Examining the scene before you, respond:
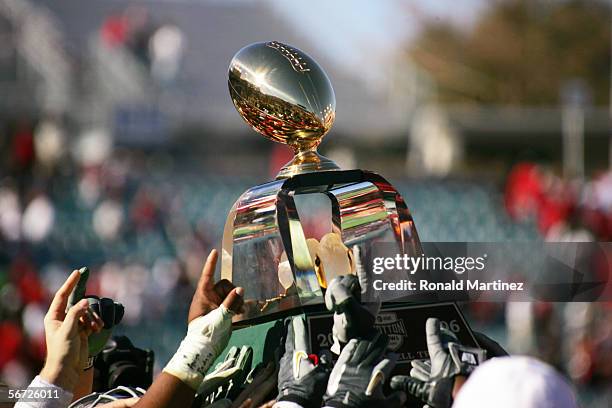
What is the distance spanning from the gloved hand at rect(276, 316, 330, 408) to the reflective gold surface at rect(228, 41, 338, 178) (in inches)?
19.5

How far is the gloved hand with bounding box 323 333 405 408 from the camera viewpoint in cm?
231

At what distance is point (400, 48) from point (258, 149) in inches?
700

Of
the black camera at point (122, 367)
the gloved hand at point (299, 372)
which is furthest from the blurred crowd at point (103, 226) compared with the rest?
the gloved hand at point (299, 372)

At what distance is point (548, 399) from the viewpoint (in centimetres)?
180

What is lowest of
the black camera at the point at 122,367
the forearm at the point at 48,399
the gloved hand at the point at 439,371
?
the black camera at the point at 122,367

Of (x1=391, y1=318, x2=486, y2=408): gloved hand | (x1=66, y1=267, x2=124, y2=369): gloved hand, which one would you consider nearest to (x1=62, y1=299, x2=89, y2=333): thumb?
(x1=66, y1=267, x2=124, y2=369): gloved hand

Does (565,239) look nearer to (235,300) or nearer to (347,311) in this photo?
(235,300)

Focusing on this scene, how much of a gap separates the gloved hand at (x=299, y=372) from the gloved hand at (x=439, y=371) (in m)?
0.15

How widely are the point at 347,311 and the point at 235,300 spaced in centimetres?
30

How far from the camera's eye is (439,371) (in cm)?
238

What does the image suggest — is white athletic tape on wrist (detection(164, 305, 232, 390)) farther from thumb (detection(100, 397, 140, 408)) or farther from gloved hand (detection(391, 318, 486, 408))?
gloved hand (detection(391, 318, 486, 408))

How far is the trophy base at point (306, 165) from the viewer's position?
281cm

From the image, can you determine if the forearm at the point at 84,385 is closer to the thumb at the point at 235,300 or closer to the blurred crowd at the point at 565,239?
the thumb at the point at 235,300

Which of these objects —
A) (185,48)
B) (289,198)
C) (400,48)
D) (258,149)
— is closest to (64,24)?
(185,48)
